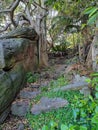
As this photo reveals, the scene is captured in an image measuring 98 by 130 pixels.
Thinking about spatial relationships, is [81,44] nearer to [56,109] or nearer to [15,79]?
[15,79]

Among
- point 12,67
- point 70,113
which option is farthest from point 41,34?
point 70,113

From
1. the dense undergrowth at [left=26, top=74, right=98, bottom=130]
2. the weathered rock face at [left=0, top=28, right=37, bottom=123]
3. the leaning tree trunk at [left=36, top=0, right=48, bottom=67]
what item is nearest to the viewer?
the dense undergrowth at [left=26, top=74, right=98, bottom=130]

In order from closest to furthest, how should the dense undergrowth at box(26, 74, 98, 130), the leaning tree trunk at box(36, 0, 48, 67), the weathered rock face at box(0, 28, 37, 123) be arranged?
the dense undergrowth at box(26, 74, 98, 130), the weathered rock face at box(0, 28, 37, 123), the leaning tree trunk at box(36, 0, 48, 67)

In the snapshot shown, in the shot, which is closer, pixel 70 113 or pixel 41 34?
pixel 70 113

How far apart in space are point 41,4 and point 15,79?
3147mm

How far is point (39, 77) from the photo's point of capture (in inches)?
208

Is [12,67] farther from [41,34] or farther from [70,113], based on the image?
[41,34]

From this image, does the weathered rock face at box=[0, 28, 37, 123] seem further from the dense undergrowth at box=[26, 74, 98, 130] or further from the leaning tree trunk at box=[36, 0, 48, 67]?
the leaning tree trunk at box=[36, 0, 48, 67]

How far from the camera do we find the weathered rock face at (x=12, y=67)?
3480 millimetres

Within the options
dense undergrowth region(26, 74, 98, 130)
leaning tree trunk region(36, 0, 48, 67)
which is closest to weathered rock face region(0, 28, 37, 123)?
dense undergrowth region(26, 74, 98, 130)

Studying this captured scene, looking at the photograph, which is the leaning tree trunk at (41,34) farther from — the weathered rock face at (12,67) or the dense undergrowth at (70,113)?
the dense undergrowth at (70,113)

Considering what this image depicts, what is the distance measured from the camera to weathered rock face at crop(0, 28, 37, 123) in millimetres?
3480

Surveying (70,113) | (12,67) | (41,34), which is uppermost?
(41,34)

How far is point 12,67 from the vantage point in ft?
13.8
